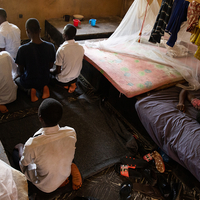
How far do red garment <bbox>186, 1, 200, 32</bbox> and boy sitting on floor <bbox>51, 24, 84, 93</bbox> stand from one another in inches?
55.6

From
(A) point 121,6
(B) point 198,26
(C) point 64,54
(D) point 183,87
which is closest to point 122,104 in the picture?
(D) point 183,87

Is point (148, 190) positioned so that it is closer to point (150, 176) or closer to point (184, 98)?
point (150, 176)

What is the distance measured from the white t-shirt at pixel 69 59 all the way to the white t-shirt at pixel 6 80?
63 cm

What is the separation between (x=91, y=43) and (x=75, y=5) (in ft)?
6.32

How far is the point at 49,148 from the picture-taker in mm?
1263

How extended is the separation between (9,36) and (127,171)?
8.35ft

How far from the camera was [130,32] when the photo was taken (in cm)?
311

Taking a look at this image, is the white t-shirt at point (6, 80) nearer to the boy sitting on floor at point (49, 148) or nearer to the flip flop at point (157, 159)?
the boy sitting on floor at point (49, 148)

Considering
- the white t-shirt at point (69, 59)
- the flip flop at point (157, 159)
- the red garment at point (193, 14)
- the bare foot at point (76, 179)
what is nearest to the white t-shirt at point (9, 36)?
the white t-shirt at point (69, 59)

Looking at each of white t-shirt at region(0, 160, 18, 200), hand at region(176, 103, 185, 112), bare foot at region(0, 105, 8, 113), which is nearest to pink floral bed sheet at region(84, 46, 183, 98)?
hand at region(176, 103, 185, 112)

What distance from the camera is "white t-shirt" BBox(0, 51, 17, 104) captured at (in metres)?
2.03

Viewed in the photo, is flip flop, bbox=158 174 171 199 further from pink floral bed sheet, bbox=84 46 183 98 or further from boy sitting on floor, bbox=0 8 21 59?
boy sitting on floor, bbox=0 8 21 59

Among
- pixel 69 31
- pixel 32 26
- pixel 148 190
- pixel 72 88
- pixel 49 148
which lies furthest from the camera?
pixel 72 88

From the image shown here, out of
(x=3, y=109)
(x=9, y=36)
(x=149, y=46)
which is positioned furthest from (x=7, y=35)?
(x=149, y=46)
